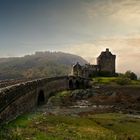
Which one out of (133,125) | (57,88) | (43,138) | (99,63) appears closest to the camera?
(43,138)

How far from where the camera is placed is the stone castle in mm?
152750

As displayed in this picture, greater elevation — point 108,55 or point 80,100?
point 108,55

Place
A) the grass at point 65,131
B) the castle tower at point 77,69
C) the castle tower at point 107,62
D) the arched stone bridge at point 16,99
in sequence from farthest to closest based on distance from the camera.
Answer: the castle tower at point 107,62 < the castle tower at point 77,69 < the arched stone bridge at point 16,99 < the grass at point 65,131

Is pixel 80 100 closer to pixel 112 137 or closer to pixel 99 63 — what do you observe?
pixel 112 137

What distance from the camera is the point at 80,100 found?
91938 mm

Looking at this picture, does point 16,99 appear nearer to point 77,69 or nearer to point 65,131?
point 65,131

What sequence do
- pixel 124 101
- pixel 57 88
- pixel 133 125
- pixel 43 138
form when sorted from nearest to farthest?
pixel 43 138
pixel 133 125
pixel 124 101
pixel 57 88

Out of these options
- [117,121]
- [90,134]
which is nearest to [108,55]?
[117,121]

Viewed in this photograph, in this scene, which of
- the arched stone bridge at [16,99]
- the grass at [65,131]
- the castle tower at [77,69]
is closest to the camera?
the grass at [65,131]

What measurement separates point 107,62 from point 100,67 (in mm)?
4437

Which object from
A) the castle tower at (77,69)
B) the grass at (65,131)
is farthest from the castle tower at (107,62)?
the grass at (65,131)

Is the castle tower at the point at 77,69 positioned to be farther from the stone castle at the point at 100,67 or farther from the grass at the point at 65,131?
the grass at the point at 65,131

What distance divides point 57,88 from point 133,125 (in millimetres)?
58003

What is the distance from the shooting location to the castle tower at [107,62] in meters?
163
